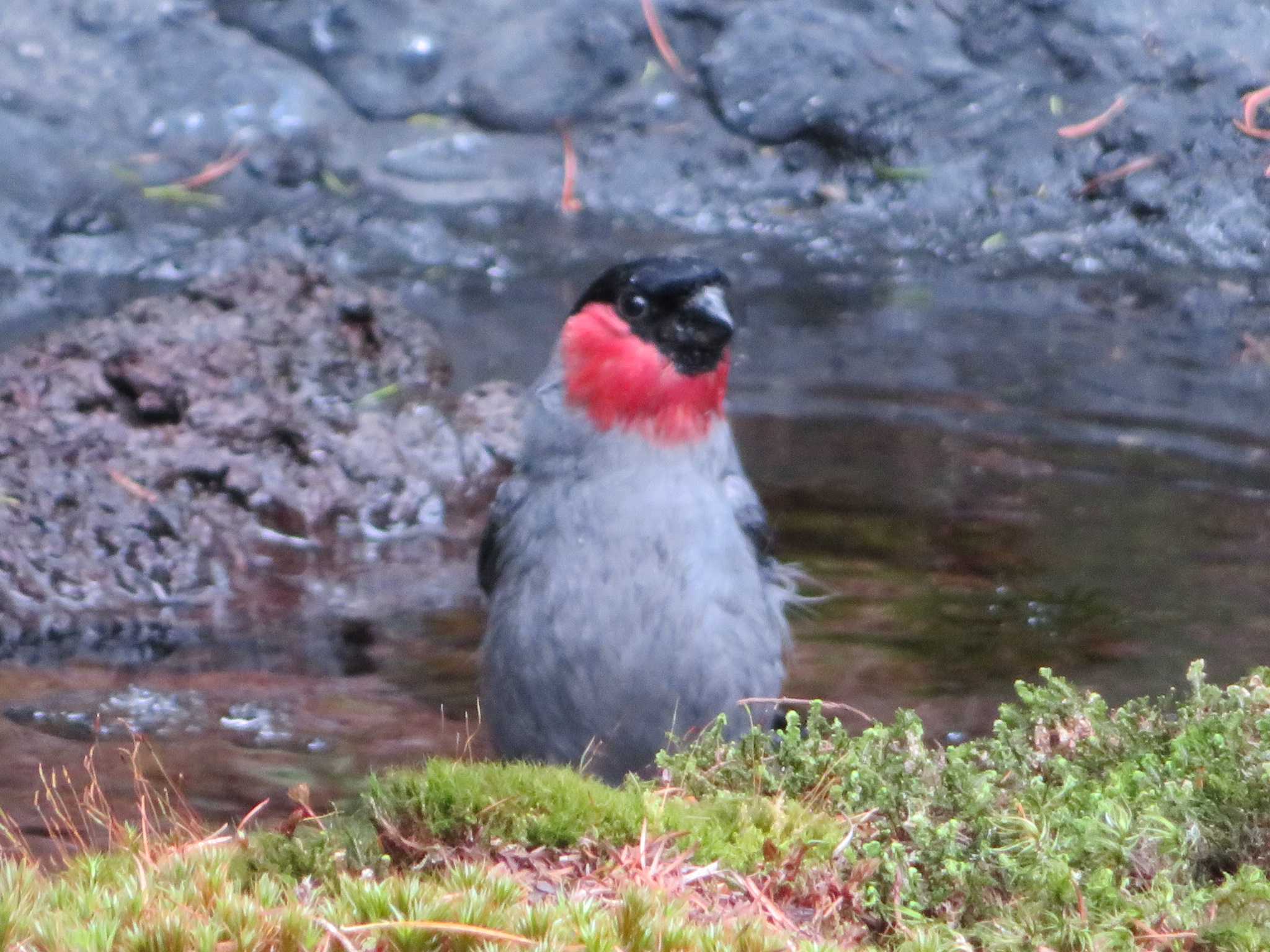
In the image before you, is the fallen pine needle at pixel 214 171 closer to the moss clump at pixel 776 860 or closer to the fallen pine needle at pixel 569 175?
the fallen pine needle at pixel 569 175

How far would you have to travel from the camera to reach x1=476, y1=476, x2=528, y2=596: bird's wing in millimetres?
4617

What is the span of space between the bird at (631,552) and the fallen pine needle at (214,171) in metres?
6.03

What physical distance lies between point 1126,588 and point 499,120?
6.18 m

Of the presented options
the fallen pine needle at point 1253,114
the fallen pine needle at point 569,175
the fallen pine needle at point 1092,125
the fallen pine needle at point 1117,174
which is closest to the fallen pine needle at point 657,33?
the fallen pine needle at point 569,175

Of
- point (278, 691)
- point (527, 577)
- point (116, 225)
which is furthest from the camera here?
point (116, 225)

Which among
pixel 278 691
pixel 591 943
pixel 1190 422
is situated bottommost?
pixel 278 691

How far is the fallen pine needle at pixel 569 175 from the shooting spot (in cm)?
1025

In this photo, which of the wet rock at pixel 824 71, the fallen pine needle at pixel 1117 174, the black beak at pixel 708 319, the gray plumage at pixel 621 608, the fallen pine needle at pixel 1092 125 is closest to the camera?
the gray plumage at pixel 621 608

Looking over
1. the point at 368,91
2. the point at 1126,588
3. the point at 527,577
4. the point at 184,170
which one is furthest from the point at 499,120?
the point at 527,577

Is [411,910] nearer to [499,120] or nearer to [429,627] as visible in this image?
[429,627]

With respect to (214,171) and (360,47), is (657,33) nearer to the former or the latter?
(360,47)

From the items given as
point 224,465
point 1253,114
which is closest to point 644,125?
point 1253,114

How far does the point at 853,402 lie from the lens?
24.7 feet

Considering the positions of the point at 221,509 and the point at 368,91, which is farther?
the point at 368,91
